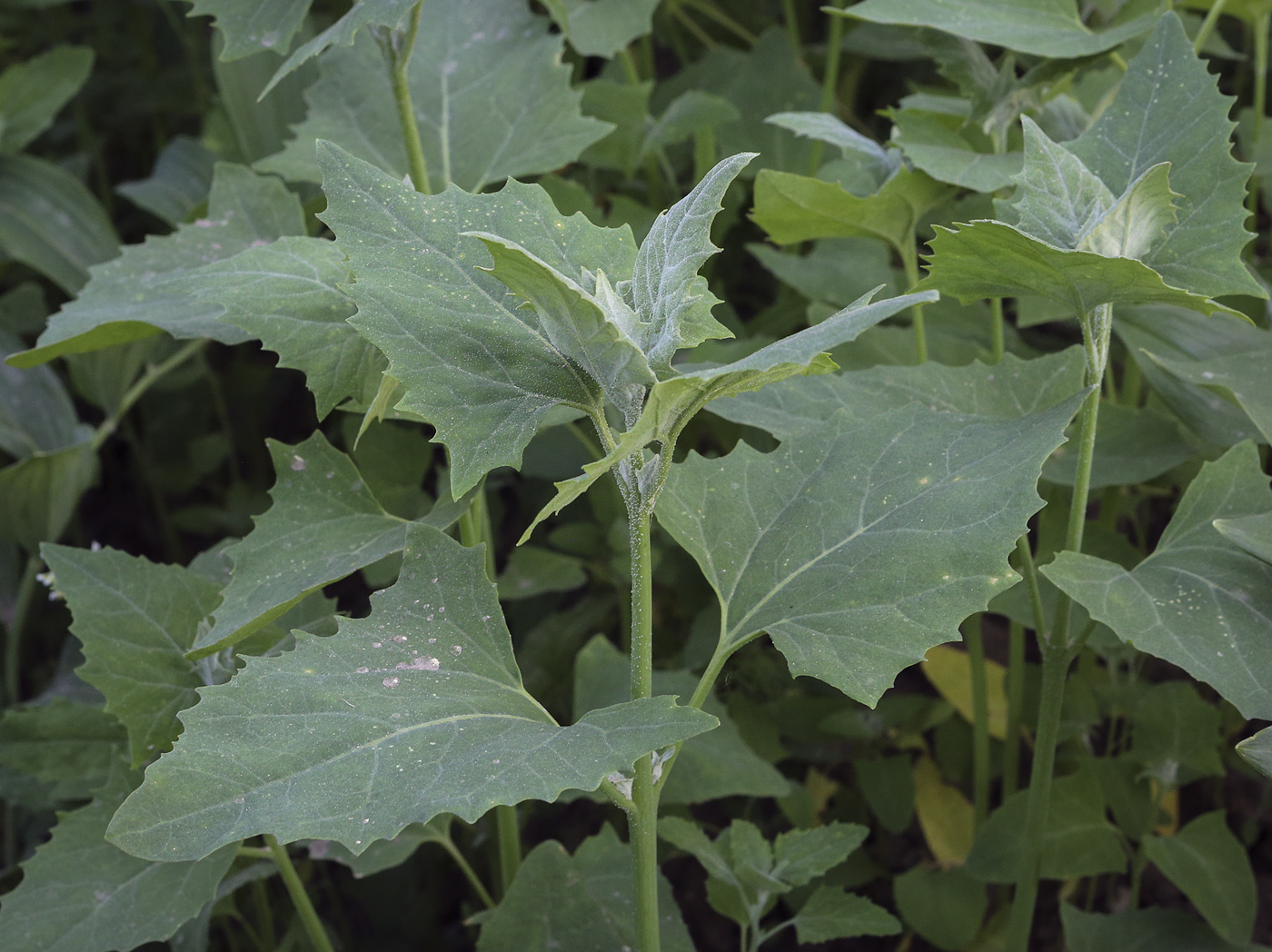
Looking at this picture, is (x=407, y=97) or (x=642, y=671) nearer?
(x=642, y=671)

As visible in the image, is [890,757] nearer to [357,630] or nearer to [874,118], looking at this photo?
[357,630]

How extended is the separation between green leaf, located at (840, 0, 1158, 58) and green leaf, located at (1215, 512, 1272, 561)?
1.36 ft

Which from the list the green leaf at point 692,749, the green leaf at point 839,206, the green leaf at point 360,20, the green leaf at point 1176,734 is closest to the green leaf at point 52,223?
the green leaf at point 360,20

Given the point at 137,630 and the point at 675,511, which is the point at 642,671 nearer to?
the point at 675,511

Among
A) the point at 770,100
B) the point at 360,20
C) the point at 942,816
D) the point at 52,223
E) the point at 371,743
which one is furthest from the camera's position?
the point at 52,223

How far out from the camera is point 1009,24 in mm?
919

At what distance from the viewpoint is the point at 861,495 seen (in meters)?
0.69

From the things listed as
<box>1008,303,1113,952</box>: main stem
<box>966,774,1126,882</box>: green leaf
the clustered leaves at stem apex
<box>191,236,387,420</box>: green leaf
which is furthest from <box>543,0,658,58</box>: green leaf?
<box>966,774,1126,882</box>: green leaf

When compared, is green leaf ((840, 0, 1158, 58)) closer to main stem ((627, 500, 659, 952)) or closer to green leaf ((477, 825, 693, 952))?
main stem ((627, 500, 659, 952))

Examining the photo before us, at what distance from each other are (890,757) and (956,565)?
1.97 feet

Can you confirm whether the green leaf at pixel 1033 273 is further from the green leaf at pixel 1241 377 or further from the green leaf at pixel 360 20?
the green leaf at pixel 360 20

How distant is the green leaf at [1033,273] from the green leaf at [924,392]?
93 millimetres

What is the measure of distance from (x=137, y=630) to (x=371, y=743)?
0.34 metres

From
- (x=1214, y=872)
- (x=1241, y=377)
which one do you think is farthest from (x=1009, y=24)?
(x=1214, y=872)
